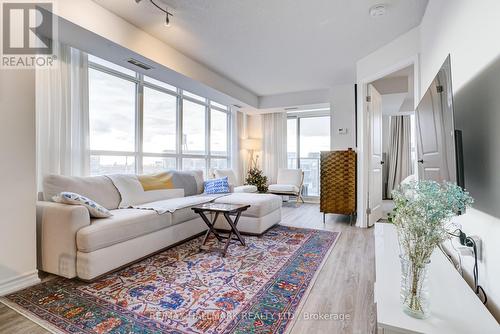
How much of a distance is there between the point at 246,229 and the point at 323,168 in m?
1.83

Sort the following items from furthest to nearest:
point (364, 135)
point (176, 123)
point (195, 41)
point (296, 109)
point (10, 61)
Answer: point (296, 109) → point (176, 123) → point (364, 135) → point (195, 41) → point (10, 61)

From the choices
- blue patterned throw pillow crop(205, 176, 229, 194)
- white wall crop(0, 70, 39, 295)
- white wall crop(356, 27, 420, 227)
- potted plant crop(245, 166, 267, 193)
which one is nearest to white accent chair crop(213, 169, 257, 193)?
blue patterned throw pillow crop(205, 176, 229, 194)

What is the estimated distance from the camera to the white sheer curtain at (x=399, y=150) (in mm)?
6895

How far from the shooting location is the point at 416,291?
937 mm

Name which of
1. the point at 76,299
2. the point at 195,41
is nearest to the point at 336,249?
the point at 76,299

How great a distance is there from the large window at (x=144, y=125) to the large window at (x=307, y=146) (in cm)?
213

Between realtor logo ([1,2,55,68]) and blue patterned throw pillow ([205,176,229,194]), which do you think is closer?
realtor logo ([1,2,55,68])

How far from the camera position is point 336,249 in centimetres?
299

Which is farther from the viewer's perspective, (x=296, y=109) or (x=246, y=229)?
(x=296, y=109)

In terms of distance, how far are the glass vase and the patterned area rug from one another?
87cm

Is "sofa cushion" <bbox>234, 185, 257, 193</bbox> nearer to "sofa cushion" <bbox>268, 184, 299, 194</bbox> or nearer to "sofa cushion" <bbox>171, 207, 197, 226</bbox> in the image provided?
"sofa cushion" <bbox>268, 184, 299, 194</bbox>

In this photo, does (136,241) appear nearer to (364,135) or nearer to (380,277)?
(380,277)

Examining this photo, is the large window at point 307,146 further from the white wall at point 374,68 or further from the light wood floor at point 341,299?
the light wood floor at point 341,299

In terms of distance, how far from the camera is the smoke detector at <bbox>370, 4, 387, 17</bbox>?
2.55m
